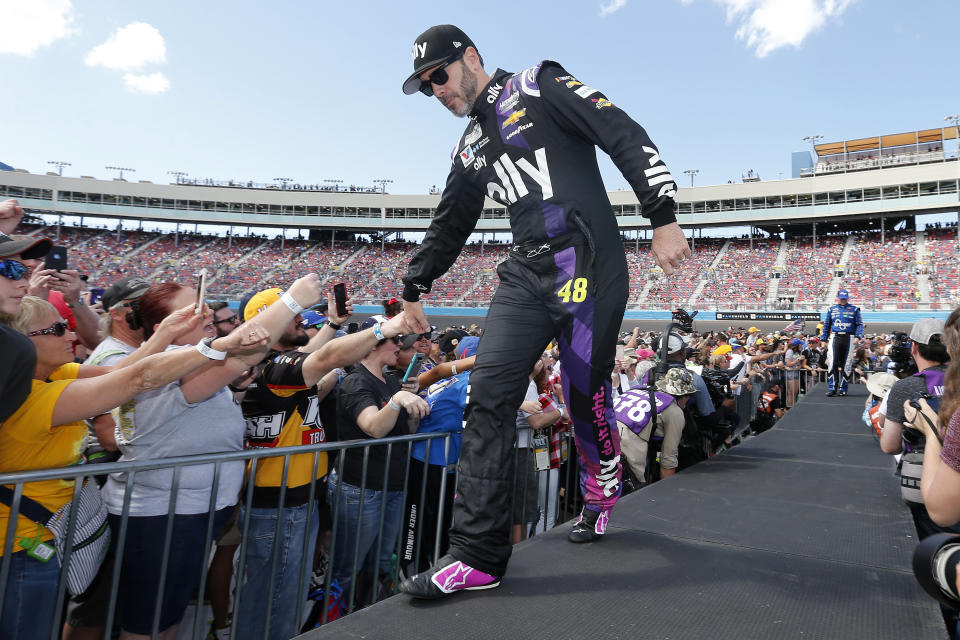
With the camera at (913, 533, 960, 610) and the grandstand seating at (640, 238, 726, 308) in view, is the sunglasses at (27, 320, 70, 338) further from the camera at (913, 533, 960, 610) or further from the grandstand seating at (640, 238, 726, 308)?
the grandstand seating at (640, 238, 726, 308)

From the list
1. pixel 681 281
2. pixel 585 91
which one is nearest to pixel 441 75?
pixel 585 91

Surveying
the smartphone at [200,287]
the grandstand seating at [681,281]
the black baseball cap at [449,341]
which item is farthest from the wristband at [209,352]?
the grandstand seating at [681,281]

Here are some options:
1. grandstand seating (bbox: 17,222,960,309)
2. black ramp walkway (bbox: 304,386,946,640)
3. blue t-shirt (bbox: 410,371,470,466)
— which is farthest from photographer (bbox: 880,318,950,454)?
grandstand seating (bbox: 17,222,960,309)

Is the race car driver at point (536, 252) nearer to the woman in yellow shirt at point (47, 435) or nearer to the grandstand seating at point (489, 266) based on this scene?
the woman in yellow shirt at point (47, 435)

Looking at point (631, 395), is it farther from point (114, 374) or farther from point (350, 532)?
point (114, 374)

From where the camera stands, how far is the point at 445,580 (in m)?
1.69

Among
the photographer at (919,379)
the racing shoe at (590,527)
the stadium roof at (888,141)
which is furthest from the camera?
the stadium roof at (888,141)

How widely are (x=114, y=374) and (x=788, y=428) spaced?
22.3ft

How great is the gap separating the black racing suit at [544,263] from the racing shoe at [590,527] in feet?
1.14

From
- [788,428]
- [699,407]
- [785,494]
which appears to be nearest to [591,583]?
[785,494]

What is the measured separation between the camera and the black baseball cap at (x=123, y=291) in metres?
2.71

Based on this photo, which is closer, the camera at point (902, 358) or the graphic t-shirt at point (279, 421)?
the graphic t-shirt at point (279, 421)

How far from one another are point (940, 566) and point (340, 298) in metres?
2.16

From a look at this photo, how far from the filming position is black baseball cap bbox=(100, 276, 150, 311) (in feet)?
8.88
